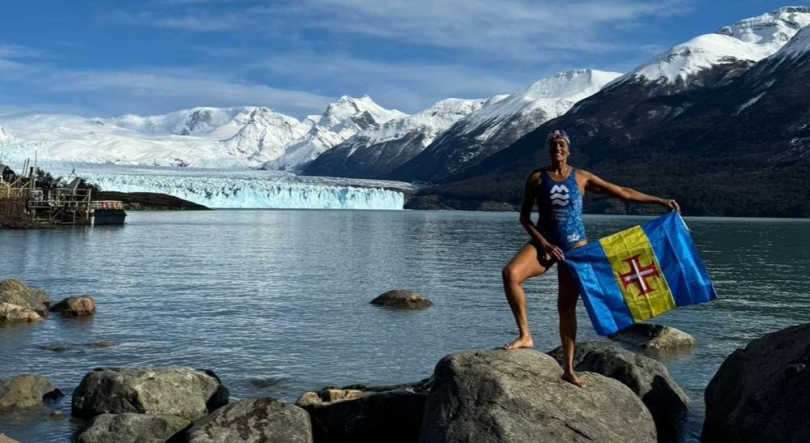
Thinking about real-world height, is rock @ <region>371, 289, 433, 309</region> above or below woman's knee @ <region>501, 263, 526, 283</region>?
below

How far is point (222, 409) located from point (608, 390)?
5386 mm

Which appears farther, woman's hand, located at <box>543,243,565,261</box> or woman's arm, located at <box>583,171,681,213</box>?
woman's arm, located at <box>583,171,681,213</box>

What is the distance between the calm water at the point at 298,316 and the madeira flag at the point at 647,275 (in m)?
3.97

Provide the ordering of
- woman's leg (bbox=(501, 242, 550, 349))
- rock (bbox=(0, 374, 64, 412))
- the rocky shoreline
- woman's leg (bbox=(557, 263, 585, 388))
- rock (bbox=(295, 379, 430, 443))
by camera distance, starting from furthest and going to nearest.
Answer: rock (bbox=(0, 374, 64, 412))
rock (bbox=(295, 379, 430, 443))
woman's leg (bbox=(557, 263, 585, 388))
the rocky shoreline
woman's leg (bbox=(501, 242, 550, 349))

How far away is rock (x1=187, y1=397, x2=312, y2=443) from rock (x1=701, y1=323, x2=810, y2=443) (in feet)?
20.1

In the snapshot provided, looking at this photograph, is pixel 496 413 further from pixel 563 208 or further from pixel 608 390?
pixel 563 208

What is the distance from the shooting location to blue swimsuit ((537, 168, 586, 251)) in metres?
9.08

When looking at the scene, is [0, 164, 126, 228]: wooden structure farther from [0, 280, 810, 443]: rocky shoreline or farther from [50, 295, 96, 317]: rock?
[0, 280, 810, 443]: rocky shoreline

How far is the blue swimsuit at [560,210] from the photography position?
9.08 metres

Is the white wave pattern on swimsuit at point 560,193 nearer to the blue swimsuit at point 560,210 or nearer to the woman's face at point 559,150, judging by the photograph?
the blue swimsuit at point 560,210

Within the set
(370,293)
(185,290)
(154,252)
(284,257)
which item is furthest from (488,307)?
(154,252)

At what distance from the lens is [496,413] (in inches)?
360

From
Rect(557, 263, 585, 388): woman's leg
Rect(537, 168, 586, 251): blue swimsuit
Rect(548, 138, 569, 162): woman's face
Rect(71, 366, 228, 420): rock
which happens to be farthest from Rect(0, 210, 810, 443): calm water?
Rect(548, 138, 569, 162): woman's face

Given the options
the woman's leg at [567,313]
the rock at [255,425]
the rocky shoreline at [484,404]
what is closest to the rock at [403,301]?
the rocky shoreline at [484,404]
